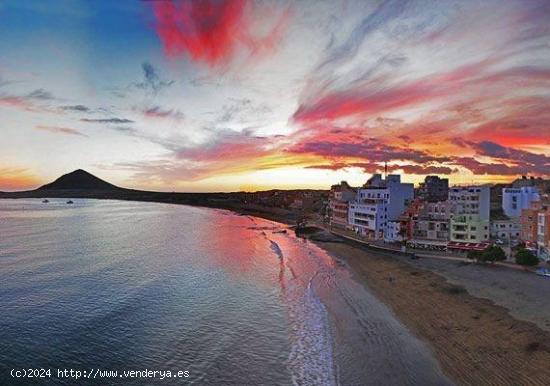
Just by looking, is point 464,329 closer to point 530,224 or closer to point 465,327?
point 465,327

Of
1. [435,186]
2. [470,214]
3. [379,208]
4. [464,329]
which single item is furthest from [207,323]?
[435,186]

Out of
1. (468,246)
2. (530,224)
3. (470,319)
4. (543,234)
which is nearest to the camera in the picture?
(470,319)

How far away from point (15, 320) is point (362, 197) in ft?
217

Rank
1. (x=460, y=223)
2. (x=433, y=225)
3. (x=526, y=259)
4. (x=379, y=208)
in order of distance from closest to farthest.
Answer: (x=526, y=259) → (x=460, y=223) → (x=433, y=225) → (x=379, y=208)

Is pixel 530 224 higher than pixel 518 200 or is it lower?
lower

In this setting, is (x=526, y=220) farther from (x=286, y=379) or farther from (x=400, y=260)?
(x=286, y=379)

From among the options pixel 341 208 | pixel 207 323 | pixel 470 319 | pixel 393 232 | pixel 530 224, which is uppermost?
pixel 341 208

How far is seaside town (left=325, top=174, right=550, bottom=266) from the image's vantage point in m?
47.1

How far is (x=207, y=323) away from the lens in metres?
29.1

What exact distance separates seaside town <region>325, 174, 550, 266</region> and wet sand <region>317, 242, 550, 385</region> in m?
9.12

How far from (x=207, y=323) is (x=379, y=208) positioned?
47.5 meters

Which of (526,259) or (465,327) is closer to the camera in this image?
(465,327)

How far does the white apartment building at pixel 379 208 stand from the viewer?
70562mm

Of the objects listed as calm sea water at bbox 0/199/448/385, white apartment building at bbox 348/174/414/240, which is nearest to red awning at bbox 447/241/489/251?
white apartment building at bbox 348/174/414/240
